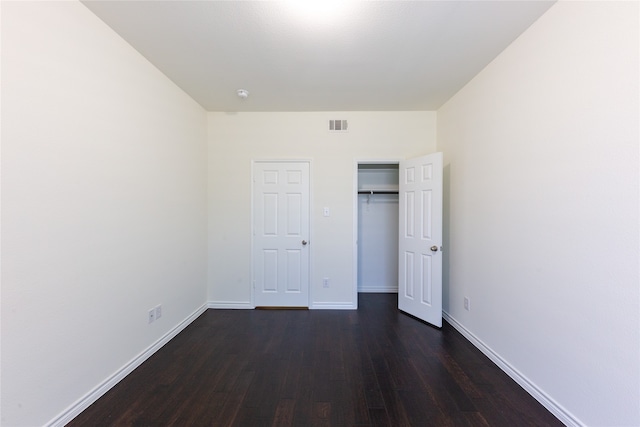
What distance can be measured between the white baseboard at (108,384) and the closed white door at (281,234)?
3.63 ft

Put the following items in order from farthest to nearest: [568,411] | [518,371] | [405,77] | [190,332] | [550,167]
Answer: [190,332]
[405,77]
[518,371]
[550,167]
[568,411]

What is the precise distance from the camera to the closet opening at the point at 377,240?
156 inches

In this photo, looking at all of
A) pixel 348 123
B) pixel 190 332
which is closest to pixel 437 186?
pixel 348 123

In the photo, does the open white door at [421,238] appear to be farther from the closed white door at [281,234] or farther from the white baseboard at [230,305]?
the white baseboard at [230,305]

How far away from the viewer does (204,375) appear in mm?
1957

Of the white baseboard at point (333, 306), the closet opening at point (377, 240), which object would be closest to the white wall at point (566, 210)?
the white baseboard at point (333, 306)

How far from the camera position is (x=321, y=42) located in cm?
191

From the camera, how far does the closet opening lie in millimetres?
3963

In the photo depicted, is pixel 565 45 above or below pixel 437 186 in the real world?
above

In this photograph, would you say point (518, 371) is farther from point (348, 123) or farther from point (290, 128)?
point (290, 128)

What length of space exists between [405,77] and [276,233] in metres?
2.35

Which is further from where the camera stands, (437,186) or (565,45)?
(437,186)

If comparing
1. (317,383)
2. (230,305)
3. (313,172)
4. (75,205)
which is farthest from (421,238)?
(75,205)

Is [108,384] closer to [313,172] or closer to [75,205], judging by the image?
[75,205]
